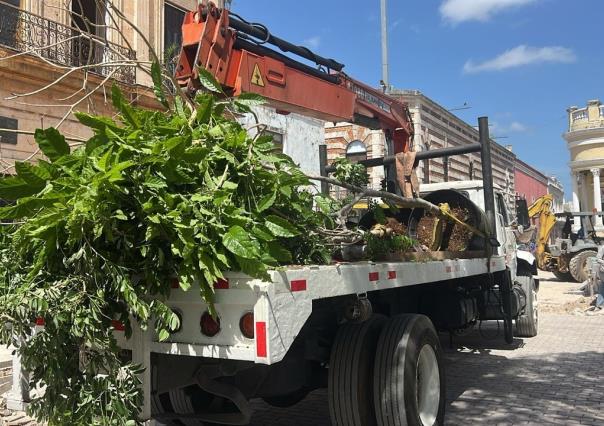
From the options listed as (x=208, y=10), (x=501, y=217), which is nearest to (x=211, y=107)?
(x=208, y=10)

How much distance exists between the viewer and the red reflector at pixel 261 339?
290 cm

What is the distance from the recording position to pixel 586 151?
40.4m

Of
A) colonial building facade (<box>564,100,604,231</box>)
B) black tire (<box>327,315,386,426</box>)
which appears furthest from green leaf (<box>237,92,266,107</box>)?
colonial building facade (<box>564,100,604,231</box>)

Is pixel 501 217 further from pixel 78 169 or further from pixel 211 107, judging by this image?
pixel 78 169

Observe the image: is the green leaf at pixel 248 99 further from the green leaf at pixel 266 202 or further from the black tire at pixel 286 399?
the black tire at pixel 286 399

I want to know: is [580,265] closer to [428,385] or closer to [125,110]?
[428,385]

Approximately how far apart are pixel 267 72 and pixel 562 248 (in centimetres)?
1756

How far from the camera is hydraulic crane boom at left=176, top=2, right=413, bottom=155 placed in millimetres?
5500

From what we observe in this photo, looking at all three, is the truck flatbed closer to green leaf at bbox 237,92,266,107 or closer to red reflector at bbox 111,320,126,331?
red reflector at bbox 111,320,126,331

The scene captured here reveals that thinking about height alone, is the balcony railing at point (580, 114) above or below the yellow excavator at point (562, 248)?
above

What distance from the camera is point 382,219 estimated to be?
16.5ft

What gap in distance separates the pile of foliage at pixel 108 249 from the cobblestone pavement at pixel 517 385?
8.87 feet

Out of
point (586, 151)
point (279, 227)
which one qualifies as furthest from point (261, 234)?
point (586, 151)

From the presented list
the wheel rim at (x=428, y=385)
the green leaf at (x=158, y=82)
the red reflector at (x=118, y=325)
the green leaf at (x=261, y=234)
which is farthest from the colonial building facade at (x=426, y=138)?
the red reflector at (x=118, y=325)
